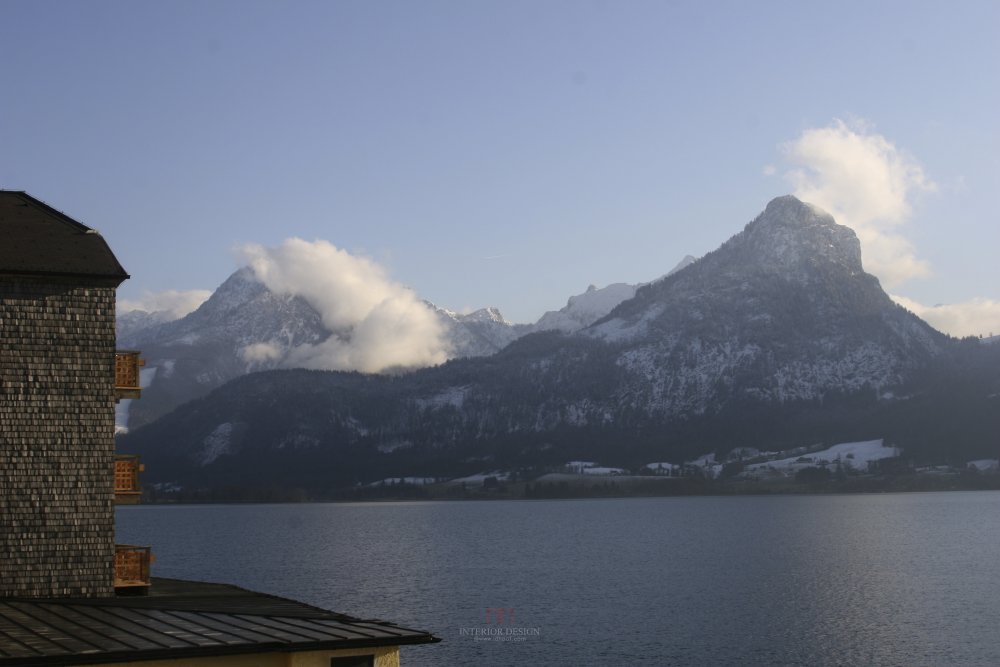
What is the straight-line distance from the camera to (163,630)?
133 ft

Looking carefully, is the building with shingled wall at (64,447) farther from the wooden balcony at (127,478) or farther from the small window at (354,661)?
the small window at (354,661)

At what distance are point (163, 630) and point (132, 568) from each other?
10547 millimetres

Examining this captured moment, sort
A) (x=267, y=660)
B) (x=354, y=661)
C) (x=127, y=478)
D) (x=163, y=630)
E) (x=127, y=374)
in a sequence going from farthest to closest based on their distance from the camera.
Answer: (x=127, y=478), (x=127, y=374), (x=163, y=630), (x=354, y=661), (x=267, y=660)

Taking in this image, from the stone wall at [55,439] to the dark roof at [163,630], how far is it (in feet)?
4.43

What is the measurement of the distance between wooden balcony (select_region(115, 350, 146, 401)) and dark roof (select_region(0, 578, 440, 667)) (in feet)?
26.8

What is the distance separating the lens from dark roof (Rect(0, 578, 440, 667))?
A: 122 feet

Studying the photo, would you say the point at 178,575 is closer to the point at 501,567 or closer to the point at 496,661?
the point at 501,567

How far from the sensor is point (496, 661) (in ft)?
300

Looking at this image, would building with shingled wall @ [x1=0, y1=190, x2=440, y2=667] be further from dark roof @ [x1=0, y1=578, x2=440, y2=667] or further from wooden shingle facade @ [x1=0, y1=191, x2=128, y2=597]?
dark roof @ [x1=0, y1=578, x2=440, y2=667]

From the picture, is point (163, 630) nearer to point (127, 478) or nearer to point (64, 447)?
point (64, 447)

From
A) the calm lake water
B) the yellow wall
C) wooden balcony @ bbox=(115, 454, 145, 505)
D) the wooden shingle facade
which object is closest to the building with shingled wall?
the wooden shingle facade

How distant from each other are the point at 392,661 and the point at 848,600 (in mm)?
103081

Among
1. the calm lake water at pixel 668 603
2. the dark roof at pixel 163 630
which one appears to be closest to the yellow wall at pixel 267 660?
the dark roof at pixel 163 630

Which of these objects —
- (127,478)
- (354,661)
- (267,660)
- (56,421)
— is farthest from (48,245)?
(354,661)
